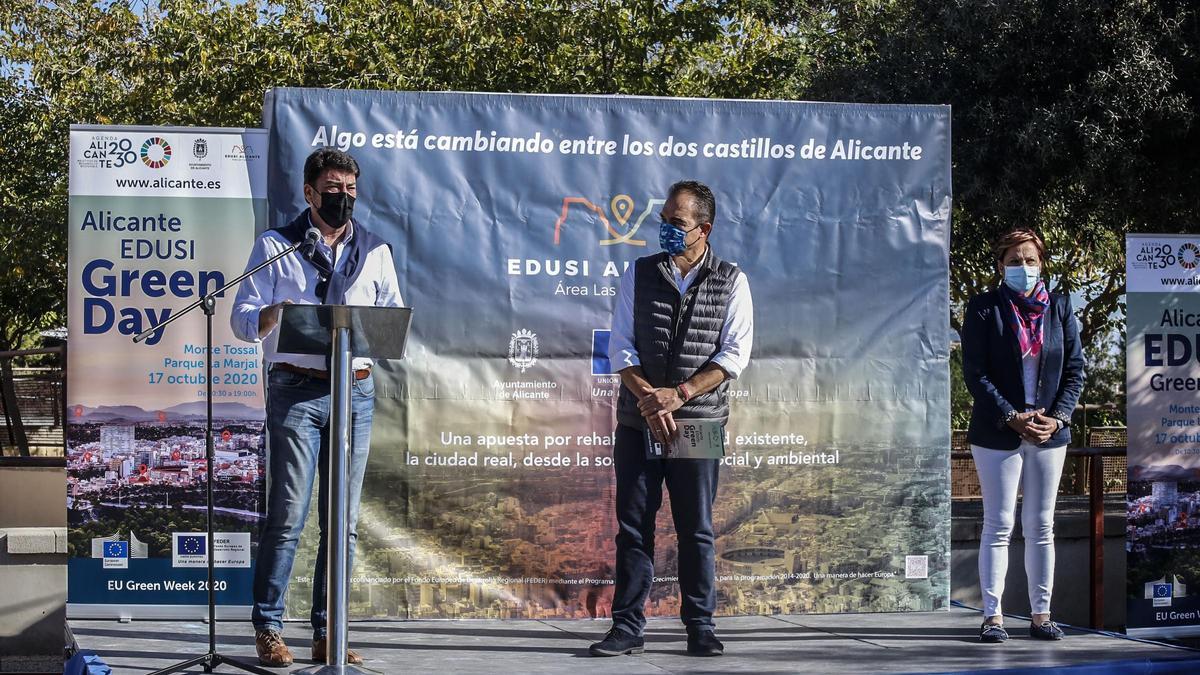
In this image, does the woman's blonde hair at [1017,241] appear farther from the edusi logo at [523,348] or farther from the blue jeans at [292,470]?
the blue jeans at [292,470]

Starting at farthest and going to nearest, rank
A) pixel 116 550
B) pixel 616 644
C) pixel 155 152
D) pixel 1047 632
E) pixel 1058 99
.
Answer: pixel 1058 99 < pixel 116 550 < pixel 155 152 < pixel 1047 632 < pixel 616 644

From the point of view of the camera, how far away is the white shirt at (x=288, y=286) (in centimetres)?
493

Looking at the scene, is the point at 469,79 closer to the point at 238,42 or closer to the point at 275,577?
the point at 238,42

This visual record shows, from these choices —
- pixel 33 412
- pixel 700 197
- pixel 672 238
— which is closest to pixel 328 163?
pixel 672 238

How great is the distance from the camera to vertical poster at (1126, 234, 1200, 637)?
7105 mm

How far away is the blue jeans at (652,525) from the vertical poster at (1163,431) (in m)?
2.91

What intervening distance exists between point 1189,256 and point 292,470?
483 centimetres

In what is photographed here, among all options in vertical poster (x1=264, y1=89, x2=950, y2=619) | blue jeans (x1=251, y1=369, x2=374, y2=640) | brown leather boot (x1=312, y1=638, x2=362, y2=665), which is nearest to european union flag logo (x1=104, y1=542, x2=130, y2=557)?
vertical poster (x1=264, y1=89, x2=950, y2=619)

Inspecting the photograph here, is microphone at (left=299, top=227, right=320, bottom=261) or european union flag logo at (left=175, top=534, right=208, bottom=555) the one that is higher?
microphone at (left=299, top=227, right=320, bottom=261)

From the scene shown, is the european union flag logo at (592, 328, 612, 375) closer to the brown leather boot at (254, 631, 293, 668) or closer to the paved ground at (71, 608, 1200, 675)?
the paved ground at (71, 608, 1200, 675)

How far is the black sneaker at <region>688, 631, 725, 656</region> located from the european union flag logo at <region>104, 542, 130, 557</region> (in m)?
2.62

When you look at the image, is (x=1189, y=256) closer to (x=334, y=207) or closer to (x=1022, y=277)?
(x=1022, y=277)

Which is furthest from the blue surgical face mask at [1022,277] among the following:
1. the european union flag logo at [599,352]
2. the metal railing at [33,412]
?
the metal railing at [33,412]

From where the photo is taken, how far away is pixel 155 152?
6.07 meters
